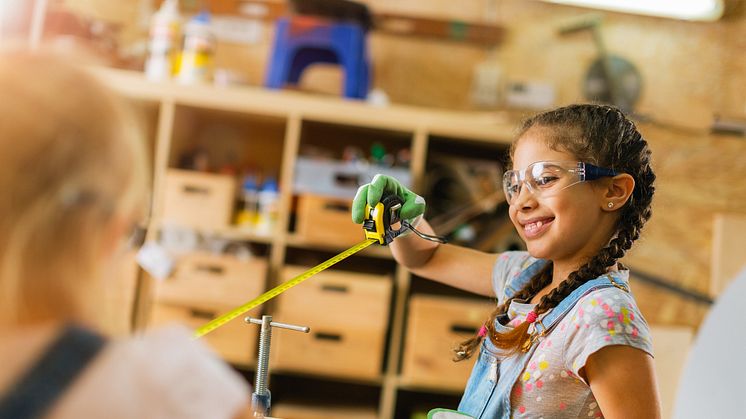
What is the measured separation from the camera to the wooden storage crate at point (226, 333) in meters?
2.64

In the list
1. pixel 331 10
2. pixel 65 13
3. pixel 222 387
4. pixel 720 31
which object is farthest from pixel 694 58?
pixel 222 387

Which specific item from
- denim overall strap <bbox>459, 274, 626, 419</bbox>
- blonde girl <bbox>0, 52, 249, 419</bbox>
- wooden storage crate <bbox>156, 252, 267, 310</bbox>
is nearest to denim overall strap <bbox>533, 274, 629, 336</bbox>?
denim overall strap <bbox>459, 274, 626, 419</bbox>

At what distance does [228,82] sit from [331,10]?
1.62 ft

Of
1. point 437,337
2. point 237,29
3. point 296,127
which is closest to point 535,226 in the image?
point 437,337

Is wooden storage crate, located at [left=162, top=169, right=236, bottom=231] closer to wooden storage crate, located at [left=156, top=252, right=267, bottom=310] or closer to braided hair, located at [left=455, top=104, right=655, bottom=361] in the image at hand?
wooden storage crate, located at [left=156, top=252, right=267, bottom=310]

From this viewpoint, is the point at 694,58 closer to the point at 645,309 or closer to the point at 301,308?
the point at 645,309

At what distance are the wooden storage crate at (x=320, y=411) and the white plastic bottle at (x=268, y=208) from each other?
0.68 metres

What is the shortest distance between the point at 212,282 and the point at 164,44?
3.12 feet

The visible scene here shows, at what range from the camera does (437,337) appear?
2.60 m

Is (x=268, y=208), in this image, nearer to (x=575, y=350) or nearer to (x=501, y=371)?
(x=501, y=371)

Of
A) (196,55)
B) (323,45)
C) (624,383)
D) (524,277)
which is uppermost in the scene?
(323,45)

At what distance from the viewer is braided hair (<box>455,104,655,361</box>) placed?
121 cm

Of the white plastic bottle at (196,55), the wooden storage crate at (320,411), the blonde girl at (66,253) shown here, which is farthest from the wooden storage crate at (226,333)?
the blonde girl at (66,253)

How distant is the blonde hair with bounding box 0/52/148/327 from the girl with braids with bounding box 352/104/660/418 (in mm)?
704
